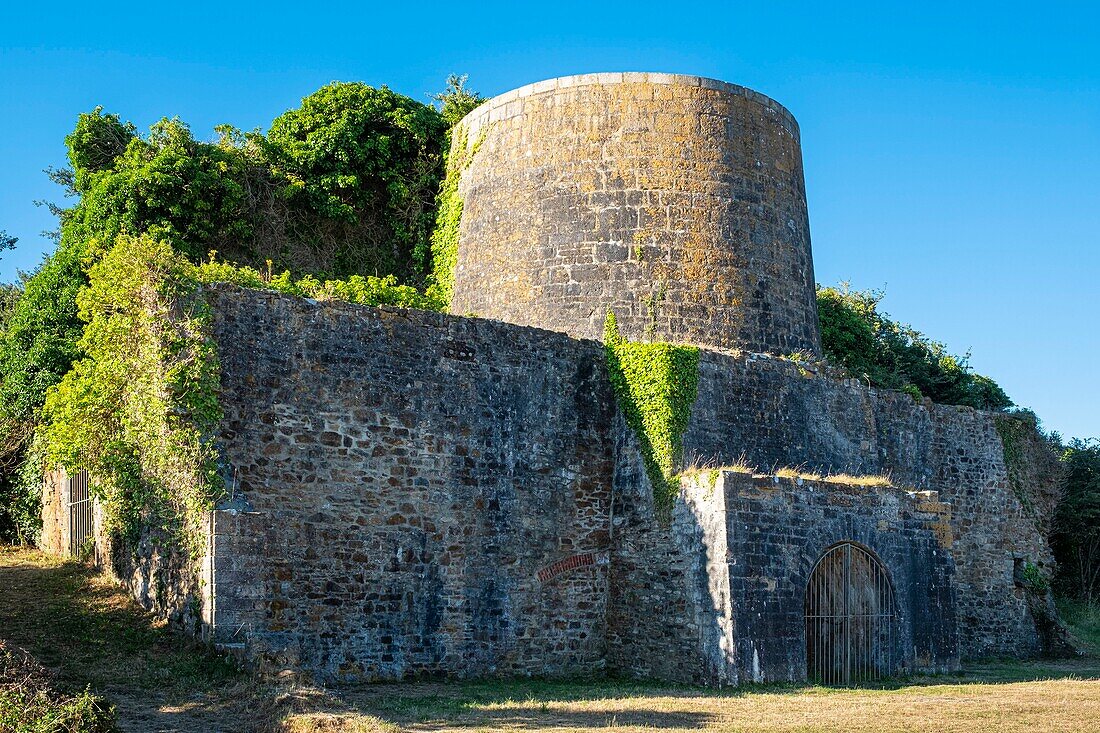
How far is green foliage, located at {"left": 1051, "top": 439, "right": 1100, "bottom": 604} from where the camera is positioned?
2694cm

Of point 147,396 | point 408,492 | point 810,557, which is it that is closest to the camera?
point 147,396

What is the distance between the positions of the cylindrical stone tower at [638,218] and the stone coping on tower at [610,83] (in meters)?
0.02

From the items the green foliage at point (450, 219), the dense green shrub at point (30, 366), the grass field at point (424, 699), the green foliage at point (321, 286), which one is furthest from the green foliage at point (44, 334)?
the green foliage at point (450, 219)

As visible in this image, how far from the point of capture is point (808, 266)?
22.2m

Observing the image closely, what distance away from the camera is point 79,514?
1917 cm

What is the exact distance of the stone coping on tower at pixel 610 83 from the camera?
20859mm

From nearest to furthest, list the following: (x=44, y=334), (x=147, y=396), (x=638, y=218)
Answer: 1. (x=147, y=396)
2. (x=638, y=218)
3. (x=44, y=334)

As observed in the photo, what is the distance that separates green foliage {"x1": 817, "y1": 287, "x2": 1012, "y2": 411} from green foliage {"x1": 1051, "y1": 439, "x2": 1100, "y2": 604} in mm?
3665

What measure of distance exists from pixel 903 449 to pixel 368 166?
11.2 m

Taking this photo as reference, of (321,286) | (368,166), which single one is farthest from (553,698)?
(368,166)

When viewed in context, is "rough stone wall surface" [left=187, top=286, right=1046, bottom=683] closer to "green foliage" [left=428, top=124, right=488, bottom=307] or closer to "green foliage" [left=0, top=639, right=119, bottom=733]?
"green foliage" [left=0, top=639, right=119, bottom=733]

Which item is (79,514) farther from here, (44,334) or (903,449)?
(903,449)

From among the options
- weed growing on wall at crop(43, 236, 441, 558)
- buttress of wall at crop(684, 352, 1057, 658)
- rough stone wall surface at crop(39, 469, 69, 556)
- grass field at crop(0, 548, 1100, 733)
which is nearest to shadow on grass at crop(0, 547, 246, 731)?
grass field at crop(0, 548, 1100, 733)

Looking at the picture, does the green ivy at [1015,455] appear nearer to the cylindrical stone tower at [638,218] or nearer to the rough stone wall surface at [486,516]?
the cylindrical stone tower at [638,218]
